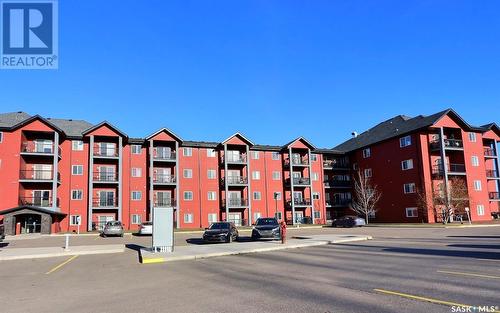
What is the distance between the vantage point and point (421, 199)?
48.5 m

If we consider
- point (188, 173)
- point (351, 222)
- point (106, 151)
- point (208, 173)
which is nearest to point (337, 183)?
point (351, 222)

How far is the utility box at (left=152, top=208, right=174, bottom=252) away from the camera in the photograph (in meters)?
20.0

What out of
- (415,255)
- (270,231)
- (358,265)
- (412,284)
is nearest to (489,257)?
(415,255)

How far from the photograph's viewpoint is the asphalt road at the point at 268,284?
775 centimetres

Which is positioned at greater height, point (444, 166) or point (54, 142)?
point (54, 142)

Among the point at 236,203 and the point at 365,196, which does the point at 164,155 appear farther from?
the point at 365,196

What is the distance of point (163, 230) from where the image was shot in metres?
20.1

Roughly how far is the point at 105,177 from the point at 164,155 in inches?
317

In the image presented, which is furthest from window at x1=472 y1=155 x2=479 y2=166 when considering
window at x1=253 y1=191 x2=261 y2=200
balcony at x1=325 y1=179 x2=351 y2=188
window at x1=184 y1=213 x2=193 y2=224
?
window at x1=184 y1=213 x2=193 y2=224

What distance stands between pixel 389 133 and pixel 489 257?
1786 inches

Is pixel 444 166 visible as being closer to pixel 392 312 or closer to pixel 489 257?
pixel 489 257

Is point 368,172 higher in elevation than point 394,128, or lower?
lower

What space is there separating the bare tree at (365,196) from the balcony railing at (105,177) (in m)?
33.4

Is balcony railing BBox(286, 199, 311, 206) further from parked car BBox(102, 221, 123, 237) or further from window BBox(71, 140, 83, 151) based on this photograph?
window BBox(71, 140, 83, 151)
